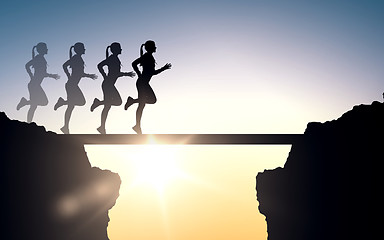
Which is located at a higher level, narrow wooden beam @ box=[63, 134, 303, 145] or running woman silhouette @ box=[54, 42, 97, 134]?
running woman silhouette @ box=[54, 42, 97, 134]

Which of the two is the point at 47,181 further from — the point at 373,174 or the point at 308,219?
the point at 373,174

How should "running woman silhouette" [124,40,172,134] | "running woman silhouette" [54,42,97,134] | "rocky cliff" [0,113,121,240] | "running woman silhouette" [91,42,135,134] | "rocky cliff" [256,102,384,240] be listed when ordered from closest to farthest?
"rocky cliff" [256,102,384,240] < "rocky cliff" [0,113,121,240] < "running woman silhouette" [124,40,172,134] < "running woman silhouette" [91,42,135,134] < "running woman silhouette" [54,42,97,134]

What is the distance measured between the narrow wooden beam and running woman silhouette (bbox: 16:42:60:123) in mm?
2993

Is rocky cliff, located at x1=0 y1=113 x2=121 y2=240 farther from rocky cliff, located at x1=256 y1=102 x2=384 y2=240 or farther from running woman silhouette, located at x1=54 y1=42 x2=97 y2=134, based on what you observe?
rocky cliff, located at x1=256 y1=102 x2=384 y2=240

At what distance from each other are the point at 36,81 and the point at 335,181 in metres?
8.09

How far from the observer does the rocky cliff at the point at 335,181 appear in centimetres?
786

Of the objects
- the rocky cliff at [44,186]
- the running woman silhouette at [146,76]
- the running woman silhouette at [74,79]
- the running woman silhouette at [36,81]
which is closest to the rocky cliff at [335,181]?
the running woman silhouette at [146,76]

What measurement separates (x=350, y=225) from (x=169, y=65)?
491 centimetres

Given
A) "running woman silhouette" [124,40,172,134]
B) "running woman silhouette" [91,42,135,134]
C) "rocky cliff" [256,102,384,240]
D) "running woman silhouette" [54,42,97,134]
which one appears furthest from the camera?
"running woman silhouette" [54,42,97,134]

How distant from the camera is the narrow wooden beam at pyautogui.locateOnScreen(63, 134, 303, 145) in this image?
10156mm

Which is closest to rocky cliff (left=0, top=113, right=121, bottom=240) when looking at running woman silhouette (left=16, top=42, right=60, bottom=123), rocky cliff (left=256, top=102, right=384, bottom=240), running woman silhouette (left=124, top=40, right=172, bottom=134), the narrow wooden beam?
the narrow wooden beam

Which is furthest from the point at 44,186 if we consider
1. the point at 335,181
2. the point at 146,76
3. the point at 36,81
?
the point at 335,181

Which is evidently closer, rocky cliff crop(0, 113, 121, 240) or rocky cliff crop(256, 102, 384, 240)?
rocky cliff crop(256, 102, 384, 240)

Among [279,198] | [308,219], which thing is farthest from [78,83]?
[308,219]
